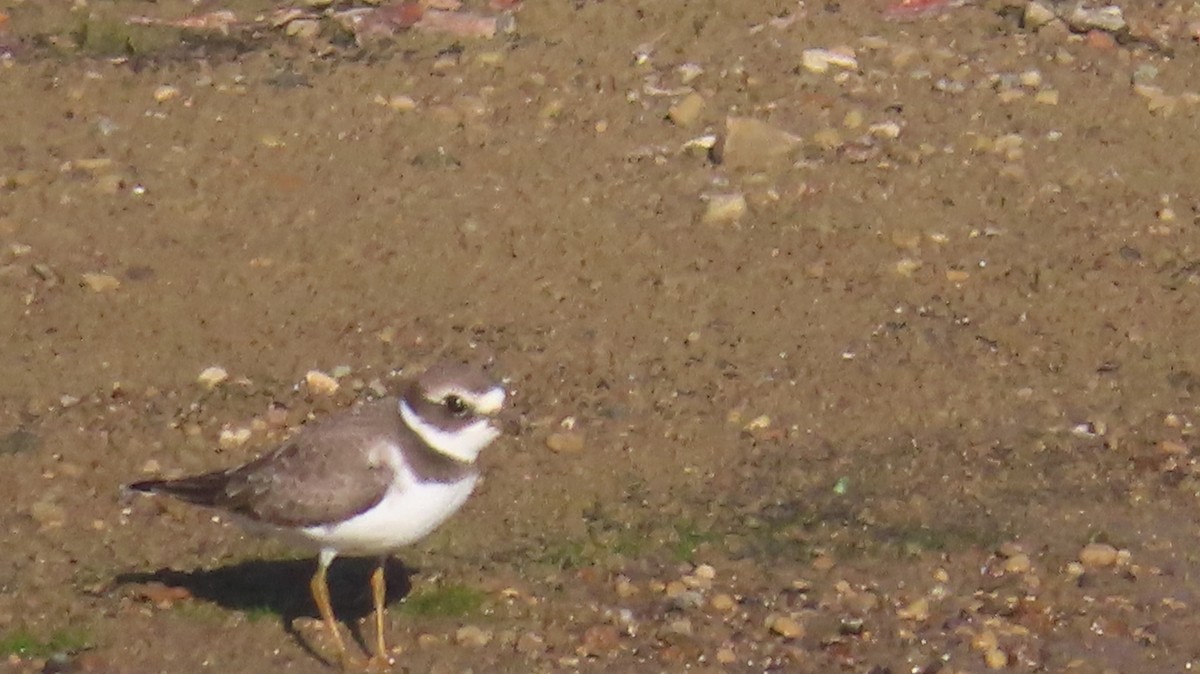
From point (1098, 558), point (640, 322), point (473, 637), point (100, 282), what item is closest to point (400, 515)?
point (473, 637)

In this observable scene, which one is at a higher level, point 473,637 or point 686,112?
point 473,637

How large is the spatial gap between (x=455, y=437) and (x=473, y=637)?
795 millimetres

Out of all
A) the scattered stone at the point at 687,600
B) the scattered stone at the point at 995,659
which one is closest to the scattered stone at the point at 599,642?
the scattered stone at the point at 687,600

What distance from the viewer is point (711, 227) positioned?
374 inches

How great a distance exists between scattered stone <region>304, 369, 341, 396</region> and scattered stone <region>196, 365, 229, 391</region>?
30 centimetres

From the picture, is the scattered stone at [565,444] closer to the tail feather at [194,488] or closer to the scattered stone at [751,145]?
the tail feather at [194,488]

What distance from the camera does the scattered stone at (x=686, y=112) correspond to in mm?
10414

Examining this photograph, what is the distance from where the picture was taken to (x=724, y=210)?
9547 millimetres

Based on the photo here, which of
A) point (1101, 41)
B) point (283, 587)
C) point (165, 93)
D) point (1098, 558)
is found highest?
point (283, 587)

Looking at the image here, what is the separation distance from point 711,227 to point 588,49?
2.06m

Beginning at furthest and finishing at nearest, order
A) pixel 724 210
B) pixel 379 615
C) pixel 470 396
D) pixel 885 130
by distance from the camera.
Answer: pixel 885 130 < pixel 724 210 < pixel 379 615 < pixel 470 396

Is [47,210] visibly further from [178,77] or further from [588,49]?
[588,49]

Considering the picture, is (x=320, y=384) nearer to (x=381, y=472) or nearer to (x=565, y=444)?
→ (x=565, y=444)

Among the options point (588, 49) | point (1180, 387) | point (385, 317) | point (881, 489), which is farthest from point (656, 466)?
point (588, 49)
